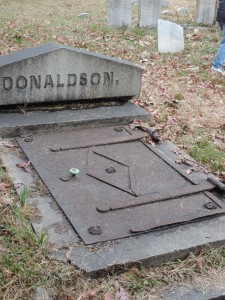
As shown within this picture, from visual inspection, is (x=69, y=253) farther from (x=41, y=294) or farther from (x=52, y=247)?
(x=41, y=294)

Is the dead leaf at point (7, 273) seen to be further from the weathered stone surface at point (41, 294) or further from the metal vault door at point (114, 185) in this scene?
the metal vault door at point (114, 185)

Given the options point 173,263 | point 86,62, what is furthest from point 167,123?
point 173,263

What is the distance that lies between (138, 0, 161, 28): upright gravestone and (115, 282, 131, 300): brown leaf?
8.62 meters

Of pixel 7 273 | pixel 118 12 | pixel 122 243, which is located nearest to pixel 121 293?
pixel 122 243

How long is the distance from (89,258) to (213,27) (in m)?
9.22

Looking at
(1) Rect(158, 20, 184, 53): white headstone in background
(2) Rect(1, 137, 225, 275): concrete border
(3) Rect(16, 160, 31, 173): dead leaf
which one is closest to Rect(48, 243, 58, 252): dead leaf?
(2) Rect(1, 137, 225, 275): concrete border

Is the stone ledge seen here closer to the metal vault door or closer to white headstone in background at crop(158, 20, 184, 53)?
the metal vault door

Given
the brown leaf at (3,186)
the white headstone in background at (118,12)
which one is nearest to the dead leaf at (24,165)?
the brown leaf at (3,186)

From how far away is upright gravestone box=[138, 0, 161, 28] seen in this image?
1016 centimetres

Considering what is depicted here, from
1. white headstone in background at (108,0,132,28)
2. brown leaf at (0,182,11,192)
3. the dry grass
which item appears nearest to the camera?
the dry grass

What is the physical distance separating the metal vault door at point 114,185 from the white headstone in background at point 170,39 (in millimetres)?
4641

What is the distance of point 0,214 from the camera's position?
2.96 meters

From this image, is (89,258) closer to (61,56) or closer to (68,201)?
(68,201)

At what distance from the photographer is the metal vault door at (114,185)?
2912mm
